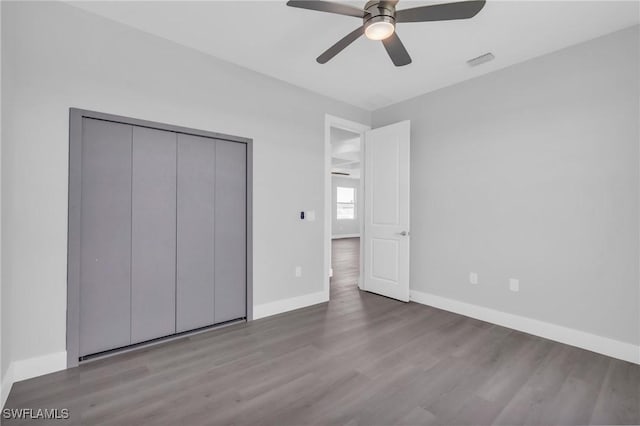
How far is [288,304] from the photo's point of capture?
366 centimetres

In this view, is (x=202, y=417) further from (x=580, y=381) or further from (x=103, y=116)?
(x=580, y=381)

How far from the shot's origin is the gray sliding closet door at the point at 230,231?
3.16m

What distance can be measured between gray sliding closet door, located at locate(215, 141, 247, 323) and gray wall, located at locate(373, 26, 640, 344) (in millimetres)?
2332

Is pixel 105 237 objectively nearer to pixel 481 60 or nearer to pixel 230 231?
pixel 230 231

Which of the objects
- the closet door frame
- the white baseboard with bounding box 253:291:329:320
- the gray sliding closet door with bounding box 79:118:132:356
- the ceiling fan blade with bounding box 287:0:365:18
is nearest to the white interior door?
the white baseboard with bounding box 253:291:329:320

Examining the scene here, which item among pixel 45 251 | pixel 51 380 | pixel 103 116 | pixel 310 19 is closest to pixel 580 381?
pixel 310 19

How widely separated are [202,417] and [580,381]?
2621 mm

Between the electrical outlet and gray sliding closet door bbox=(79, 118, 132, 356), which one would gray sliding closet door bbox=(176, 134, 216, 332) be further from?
the electrical outlet

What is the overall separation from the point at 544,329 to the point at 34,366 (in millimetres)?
4334

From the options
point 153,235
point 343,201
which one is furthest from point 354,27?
point 343,201

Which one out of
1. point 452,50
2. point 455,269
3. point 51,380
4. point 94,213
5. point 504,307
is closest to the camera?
point 51,380

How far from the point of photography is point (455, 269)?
370 cm

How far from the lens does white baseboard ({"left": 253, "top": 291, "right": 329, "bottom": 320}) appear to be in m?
3.42

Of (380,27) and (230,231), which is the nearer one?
(380,27)
